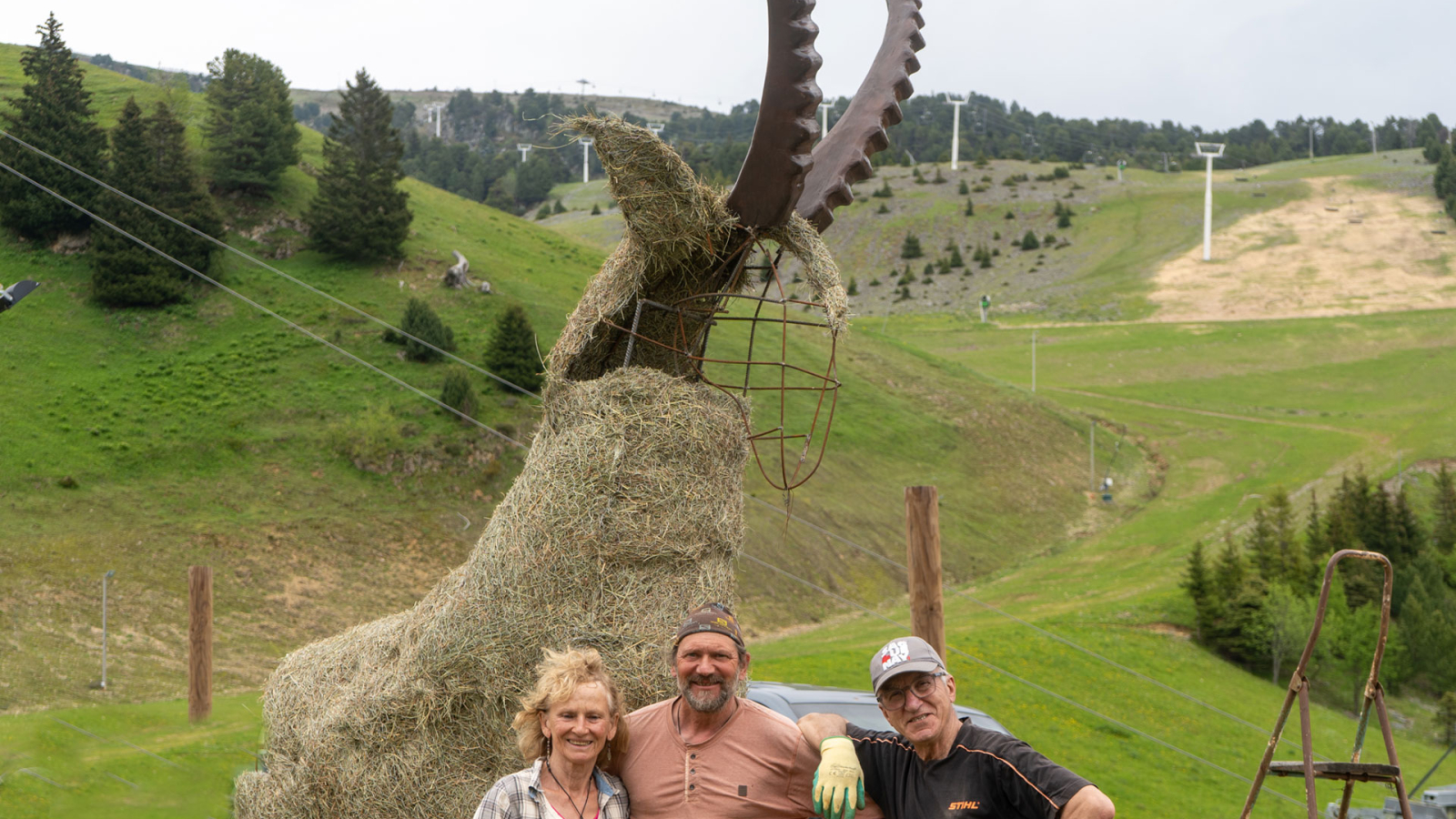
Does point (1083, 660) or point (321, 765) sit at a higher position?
point (321, 765)

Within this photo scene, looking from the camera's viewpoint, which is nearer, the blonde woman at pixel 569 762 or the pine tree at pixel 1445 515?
the blonde woman at pixel 569 762

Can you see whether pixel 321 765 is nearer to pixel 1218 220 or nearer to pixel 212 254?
pixel 212 254

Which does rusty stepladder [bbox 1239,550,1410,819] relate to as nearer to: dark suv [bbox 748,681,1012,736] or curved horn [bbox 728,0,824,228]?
curved horn [bbox 728,0,824,228]

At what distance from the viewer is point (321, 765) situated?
7.00m

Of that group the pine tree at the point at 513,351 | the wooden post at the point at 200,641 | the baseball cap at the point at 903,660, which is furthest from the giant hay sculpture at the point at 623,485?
the pine tree at the point at 513,351

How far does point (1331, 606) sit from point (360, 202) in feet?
117

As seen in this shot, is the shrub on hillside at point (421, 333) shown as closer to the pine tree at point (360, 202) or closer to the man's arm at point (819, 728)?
the pine tree at point (360, 202)

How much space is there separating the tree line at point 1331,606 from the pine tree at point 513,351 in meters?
20.3

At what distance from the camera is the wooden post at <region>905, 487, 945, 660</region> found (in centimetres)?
1060

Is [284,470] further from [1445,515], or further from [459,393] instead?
[1445,515]

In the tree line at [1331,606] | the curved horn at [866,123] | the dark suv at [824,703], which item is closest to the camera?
the curved horn at [866,123]

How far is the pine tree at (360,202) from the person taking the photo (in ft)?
142

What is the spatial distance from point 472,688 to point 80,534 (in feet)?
76.5

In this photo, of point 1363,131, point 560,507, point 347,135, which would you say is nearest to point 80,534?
point 560,507
